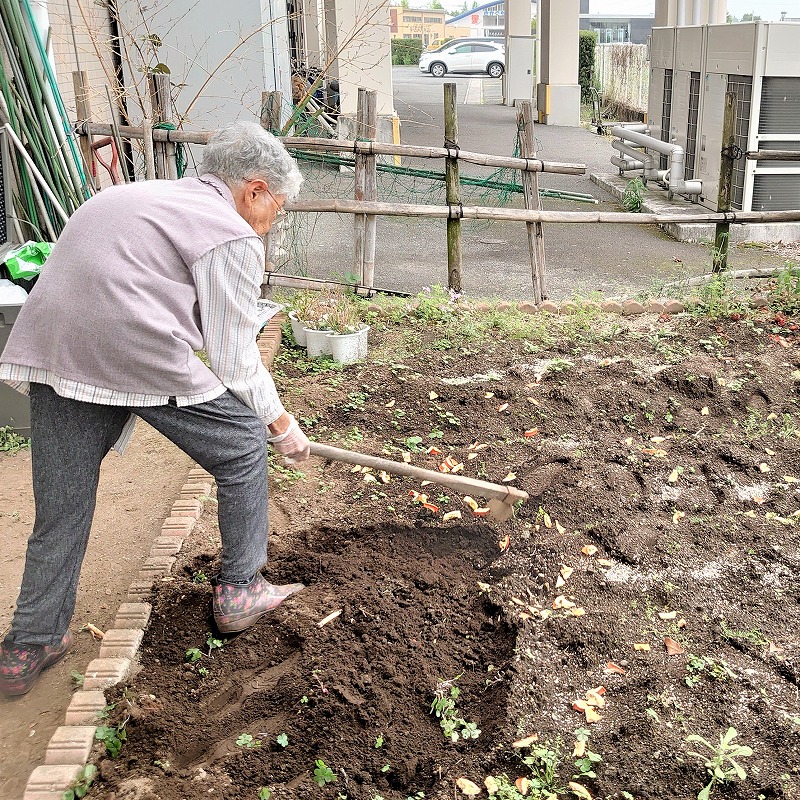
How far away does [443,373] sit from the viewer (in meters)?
5.33

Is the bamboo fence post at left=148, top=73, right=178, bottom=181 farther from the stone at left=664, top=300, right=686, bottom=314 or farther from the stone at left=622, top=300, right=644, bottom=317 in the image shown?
the stone at left=664, top=300, right=686, bottom=314

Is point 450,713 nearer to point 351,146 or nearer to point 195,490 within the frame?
point 195,490

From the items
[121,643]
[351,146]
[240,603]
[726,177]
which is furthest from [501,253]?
[121,643]

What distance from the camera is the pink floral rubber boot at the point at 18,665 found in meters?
2.86

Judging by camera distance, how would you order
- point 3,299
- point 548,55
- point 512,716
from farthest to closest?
point 548,55, point 3,299, point 512,716

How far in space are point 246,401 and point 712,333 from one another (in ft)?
12.7

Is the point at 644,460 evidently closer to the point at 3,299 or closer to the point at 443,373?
the point at 443,373

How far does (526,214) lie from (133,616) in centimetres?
447

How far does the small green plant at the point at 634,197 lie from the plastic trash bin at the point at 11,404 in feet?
Answer: 25.0

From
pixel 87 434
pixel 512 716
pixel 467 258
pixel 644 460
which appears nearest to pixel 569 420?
pixel 644 460

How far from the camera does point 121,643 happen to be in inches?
116

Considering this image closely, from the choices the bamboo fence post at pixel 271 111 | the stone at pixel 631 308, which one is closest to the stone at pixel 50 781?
the stone at pixel 631 308

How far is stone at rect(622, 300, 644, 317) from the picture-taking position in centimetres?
623

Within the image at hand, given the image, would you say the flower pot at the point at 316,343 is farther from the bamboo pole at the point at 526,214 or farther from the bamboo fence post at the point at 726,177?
the bamboo fence post at the point at 726,177
